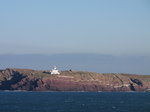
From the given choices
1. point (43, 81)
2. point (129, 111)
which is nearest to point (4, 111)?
point (129, 111)

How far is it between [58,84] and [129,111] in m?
122

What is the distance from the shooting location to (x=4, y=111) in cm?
7900

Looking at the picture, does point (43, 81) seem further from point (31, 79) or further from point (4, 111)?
point (4, 111)

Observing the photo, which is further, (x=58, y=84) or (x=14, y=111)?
(x=58, y=84)

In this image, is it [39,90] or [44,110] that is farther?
[39,90]

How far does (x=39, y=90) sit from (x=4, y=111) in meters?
119

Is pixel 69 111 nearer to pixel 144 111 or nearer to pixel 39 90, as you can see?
pixel 144 111

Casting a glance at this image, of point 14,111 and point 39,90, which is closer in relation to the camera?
point 14,111

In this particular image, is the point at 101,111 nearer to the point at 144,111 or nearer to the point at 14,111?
the point at 144,111

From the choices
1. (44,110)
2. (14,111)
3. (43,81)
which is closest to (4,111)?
(14,111)

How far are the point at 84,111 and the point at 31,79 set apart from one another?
12125cm

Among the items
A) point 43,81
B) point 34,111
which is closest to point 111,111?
point 34,111

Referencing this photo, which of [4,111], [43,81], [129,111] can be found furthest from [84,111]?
[43,81]

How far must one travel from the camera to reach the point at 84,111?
79.0 meters
